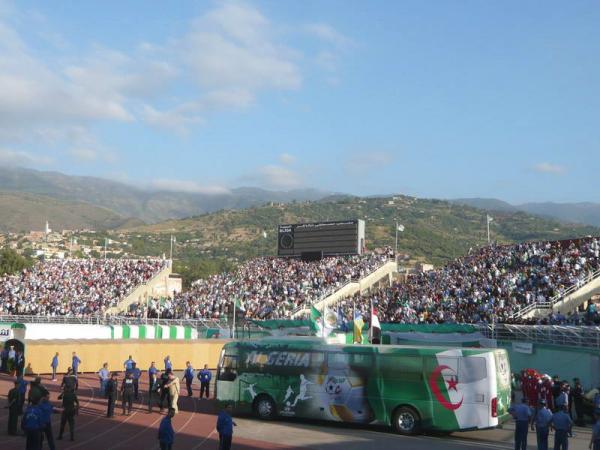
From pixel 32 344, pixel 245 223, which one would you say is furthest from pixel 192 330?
pixel 245 223

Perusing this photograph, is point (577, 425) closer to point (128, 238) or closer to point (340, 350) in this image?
point (340, 350)

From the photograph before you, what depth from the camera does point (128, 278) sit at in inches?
2645

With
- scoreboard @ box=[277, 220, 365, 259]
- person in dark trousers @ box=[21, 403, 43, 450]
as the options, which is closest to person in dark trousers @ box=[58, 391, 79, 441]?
person in dark trousers @ box=[21, 403, 43, 450]

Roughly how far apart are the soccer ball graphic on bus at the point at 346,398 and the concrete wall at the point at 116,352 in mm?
16332

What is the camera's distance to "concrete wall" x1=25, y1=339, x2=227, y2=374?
3234 cm

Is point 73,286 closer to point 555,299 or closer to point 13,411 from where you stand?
point 555,299

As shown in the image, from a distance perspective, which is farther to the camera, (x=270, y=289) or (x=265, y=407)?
(x=270, y=289)

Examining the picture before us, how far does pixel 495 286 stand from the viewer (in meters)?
42.0

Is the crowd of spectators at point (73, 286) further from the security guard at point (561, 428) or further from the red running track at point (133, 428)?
the security guard at point (561, 428)

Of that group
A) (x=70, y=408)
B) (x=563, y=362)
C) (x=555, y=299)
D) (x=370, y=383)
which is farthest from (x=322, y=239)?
(x=70, y=408)

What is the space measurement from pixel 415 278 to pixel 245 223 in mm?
141212

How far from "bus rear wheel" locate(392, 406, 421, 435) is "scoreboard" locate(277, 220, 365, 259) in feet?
128

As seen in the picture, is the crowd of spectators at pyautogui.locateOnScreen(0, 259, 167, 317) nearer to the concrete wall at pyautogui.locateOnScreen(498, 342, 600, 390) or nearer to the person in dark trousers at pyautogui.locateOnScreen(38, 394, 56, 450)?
the concrete wall at pyautogui.locateOnScreen(498, 342, 600, 390)

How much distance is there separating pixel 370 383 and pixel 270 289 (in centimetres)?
3717
